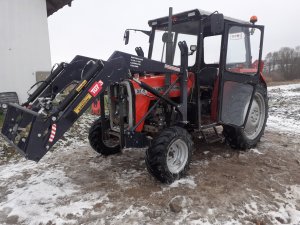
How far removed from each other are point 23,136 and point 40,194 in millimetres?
784

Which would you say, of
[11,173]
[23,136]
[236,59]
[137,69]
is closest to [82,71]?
[137,69]

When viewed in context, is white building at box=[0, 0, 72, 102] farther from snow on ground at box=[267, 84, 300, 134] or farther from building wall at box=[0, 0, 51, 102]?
snow on ground at box=[267, 84, 300, 134]

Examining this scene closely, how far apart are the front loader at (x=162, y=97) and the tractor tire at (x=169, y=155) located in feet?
0.04

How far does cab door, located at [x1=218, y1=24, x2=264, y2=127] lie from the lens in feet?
16.4

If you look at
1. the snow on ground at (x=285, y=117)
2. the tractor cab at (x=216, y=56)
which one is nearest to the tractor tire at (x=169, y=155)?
the tractor cab at (x=216, y=56)

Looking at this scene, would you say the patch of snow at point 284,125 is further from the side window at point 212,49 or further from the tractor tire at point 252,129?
the side window at point 212,49

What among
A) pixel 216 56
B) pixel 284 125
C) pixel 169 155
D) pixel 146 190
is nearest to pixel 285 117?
pixel 284 125

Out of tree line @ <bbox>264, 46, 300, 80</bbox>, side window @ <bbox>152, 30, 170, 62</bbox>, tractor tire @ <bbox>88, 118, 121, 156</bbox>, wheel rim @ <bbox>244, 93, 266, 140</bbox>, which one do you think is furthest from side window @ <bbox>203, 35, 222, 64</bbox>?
tree line @ <bbox>264, 46, 300, 80</bbox>

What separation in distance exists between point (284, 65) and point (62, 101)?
103 feet

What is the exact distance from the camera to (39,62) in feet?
31.5

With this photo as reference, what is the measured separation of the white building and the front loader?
4.95 m

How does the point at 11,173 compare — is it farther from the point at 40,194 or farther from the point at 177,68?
the point at 177,68

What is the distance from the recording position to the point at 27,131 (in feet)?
11.9

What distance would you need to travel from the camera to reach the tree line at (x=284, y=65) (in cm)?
3056
